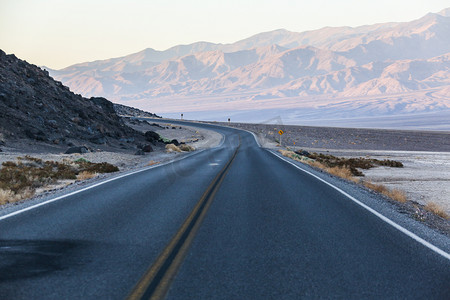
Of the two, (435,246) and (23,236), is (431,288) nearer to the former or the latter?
(435,246)

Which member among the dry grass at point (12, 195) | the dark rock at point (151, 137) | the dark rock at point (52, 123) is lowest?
the dry grass at point (12, 195)

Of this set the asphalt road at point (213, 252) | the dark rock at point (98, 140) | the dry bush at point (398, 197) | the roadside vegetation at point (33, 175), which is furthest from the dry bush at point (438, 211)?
the dark rock at point (98, 140)

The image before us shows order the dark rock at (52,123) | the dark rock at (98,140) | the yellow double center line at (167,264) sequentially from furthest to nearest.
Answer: the dark rock at (98,140) < the dark rock at (52,123) < the yellow double center line at (167,264)

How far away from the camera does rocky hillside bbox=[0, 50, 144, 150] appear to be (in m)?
31.7

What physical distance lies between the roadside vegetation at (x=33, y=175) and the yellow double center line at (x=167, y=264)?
624cm

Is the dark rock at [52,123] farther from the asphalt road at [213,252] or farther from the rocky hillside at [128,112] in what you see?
the rocky hillside at [128,112]

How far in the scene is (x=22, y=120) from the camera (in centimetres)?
3288

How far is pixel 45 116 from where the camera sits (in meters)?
36.5

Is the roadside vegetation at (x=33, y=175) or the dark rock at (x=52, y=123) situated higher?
the dark rock at (x=52, y=123)

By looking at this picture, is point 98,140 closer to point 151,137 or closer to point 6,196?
point 151,137

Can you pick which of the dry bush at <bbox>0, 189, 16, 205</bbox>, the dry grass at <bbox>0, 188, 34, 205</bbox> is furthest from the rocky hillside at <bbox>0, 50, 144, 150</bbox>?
the dry bush at <bbox>0, 189, 16, 205</bbox>

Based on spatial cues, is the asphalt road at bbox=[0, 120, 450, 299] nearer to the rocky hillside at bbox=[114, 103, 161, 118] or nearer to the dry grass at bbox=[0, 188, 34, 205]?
the dry grass at bbox=[0, 188, 34, 205]

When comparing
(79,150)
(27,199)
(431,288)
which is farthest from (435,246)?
(79,150)

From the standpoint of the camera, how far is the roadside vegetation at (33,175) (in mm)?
13897
